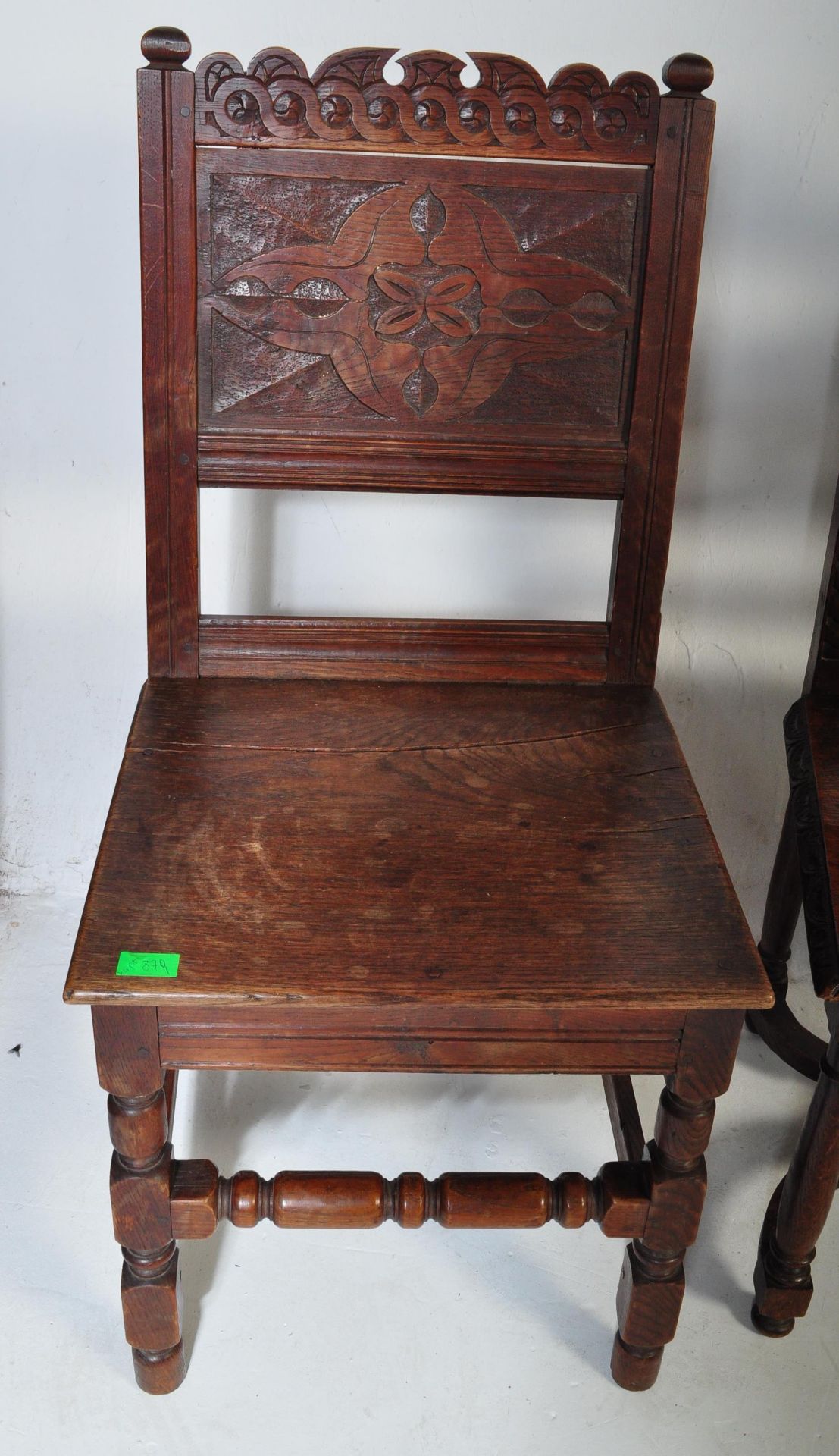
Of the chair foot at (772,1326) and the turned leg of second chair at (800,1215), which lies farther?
the chair foot at (772,1326)

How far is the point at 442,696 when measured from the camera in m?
1.49

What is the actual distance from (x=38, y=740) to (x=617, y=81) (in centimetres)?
118

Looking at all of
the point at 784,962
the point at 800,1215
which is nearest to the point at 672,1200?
the point at 800,1215

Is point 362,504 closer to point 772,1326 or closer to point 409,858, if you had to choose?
point 409,858

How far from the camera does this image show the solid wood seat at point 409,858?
110 centimetres

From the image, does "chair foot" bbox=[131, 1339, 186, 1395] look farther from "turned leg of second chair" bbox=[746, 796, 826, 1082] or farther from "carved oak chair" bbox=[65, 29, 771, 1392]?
"turned leg of second chair" bbox=[746, 796, 826, 1082]

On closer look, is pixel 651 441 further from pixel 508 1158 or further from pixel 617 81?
pixel 508 1158

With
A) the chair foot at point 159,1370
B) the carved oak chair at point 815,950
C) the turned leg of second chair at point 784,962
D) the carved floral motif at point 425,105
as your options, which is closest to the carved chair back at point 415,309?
the carved floral motif at point 425,105

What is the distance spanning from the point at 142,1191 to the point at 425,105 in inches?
41.7

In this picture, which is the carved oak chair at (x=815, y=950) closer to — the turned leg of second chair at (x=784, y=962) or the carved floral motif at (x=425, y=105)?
the turned leg of second chair at (x=784, y=962)

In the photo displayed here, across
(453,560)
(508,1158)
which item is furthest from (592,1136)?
(453,560)

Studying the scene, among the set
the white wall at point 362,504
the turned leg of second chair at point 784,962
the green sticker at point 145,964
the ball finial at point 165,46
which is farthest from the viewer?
the turned leg of second chair at point 784,962

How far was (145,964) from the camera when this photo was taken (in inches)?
43.0

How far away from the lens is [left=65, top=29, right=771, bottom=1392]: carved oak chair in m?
1.14
